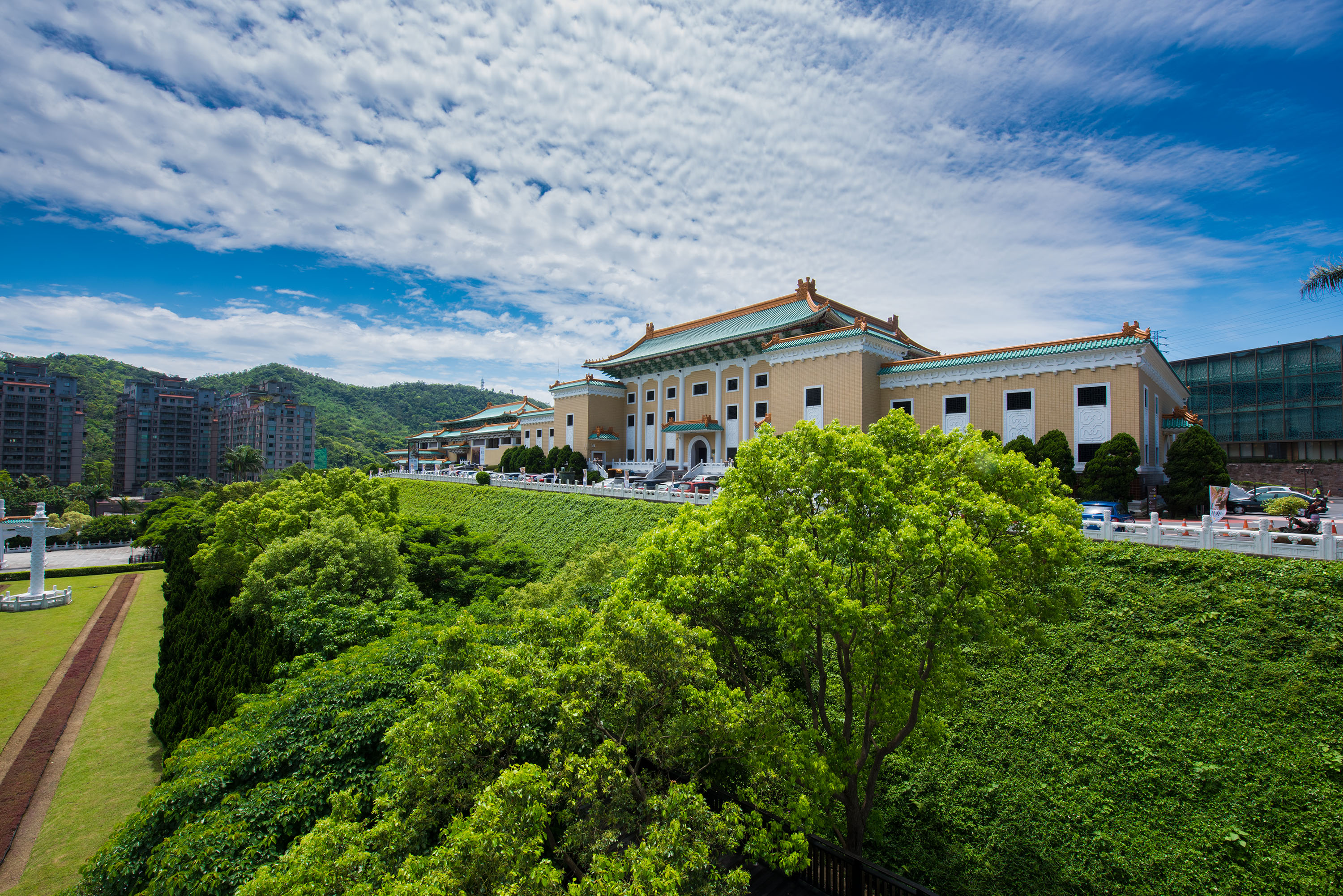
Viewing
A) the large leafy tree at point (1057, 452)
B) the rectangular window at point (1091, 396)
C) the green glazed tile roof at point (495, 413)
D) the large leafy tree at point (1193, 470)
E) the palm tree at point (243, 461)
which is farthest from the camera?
the palm tree at point (243, 461)

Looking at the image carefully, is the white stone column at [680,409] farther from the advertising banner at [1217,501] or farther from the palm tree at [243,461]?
the palm tree at [243,461]

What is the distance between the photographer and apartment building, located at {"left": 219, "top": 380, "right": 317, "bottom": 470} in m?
85.4

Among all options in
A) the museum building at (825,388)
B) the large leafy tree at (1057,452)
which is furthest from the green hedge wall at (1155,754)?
the large leafy tree at (1057,452)

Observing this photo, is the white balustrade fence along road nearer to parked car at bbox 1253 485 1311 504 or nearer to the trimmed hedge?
parked car at bbox 1253 485 1311 504

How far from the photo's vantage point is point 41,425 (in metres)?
69.3

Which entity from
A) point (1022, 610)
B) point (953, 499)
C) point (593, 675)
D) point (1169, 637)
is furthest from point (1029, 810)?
point (593, 675)

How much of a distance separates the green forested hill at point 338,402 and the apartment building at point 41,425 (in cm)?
579

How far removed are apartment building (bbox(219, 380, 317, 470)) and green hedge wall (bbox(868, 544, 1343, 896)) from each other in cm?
9684

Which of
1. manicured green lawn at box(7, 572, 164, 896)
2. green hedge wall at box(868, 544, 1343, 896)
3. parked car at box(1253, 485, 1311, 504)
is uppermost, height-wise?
parked car at box(1253, 485, 1311, 504)

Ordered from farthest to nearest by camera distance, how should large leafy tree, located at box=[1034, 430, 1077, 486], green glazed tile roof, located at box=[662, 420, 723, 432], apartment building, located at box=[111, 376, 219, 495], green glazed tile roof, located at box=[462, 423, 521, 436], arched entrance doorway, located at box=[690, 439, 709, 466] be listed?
apartment building, located at box=[111, 376, 219, 495]
green glazed tile roof, located at box=[462, 423, 521, 436]
arched entrance doorway, located at box=[690, 439, 709, 466]
green glazed tile roof, located at box=[662, 420, 723, 432]
large leafy tree, located at box=[1034, 430, 1077, 486]

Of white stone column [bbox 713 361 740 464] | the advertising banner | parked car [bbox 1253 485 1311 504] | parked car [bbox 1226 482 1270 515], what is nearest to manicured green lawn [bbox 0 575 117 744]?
white stone column [bbox 713 361 740 464]

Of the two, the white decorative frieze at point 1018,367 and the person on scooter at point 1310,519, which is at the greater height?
the white decorative frieze at point 1018,367

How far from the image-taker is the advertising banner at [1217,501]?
1625 cm

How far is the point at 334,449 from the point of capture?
8731 cm
